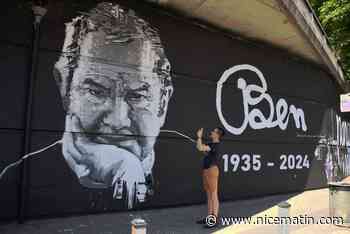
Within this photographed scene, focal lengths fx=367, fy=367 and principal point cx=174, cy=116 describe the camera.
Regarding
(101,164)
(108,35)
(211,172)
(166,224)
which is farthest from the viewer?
(108,35)

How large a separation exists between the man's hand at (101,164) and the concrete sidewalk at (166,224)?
2.08ft

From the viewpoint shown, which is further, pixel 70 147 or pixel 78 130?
pixel 78 130

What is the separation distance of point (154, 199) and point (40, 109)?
11.5 feet

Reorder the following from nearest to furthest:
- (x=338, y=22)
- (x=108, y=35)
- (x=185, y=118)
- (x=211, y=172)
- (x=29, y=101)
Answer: (x=211, y=172) → (x=29, y=101) → (x=108, y=35) → (x=185, y=118) → (x=338, y=22)

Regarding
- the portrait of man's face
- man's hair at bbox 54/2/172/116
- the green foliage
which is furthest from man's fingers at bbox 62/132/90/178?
the green foliage

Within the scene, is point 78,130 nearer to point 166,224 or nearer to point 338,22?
point 166,224

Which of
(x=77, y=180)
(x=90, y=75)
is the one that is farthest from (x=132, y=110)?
(x=77, y=180)

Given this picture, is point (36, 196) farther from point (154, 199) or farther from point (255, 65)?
point (255, 65)
